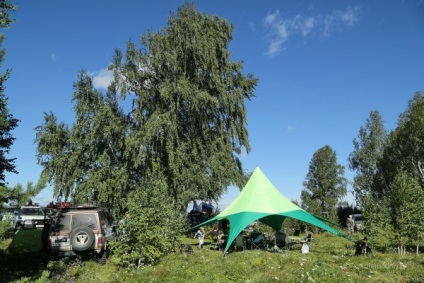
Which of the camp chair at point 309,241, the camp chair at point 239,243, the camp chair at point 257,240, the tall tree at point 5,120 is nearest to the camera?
the tall tree at point 5,120

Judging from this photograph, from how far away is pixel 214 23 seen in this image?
95.2 feet

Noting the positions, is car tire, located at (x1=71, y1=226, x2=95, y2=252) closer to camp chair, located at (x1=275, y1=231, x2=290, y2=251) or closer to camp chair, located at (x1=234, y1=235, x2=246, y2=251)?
camp chair, located at (x1=234, y1=235, x2=246, y2=251)

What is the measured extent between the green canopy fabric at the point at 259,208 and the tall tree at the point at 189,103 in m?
7.10

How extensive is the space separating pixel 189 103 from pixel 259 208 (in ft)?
41.5

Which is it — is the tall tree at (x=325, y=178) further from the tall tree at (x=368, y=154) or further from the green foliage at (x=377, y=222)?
the green foliage at (x=377, y=222)

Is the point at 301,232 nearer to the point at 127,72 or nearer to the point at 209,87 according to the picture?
the point at 209,87

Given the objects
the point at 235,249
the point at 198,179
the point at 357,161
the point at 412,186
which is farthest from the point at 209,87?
the point at 357,161

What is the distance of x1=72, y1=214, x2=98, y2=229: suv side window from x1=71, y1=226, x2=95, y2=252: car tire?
27.7 inches

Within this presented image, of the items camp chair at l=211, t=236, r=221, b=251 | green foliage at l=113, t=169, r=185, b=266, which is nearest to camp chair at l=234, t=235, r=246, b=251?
camp chair at l=211, t=236, r=221, b=251

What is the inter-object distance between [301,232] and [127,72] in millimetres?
21381

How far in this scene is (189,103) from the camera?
92.0 feet

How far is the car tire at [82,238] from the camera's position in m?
12.4

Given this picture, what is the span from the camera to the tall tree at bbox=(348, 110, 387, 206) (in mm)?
51656

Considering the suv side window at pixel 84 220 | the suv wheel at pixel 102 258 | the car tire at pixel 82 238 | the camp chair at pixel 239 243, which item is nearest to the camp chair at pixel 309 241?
the camp chair at pixel 239 243
